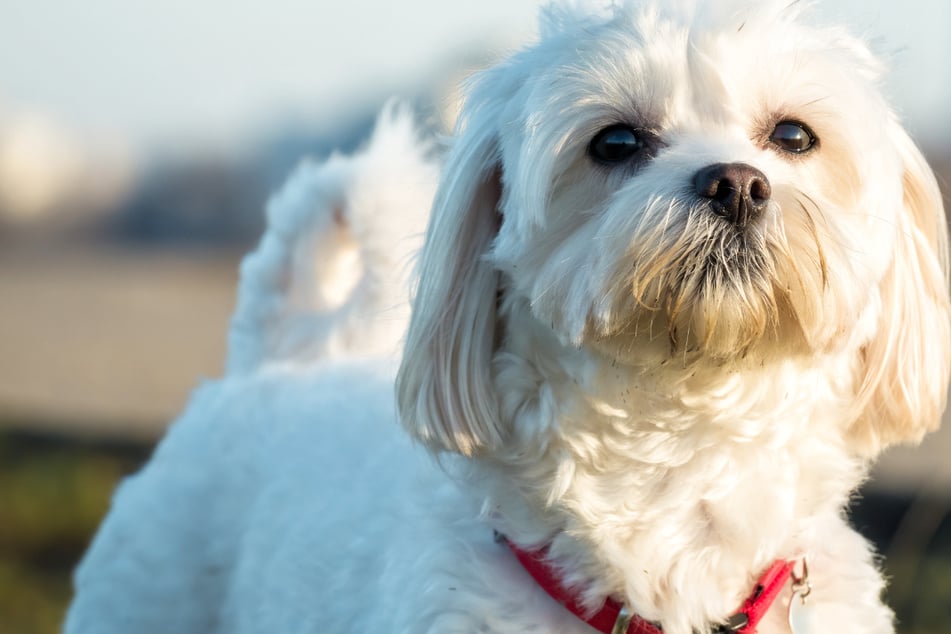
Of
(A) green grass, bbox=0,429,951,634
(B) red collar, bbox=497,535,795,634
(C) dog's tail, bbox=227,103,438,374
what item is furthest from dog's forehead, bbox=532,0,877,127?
(A) green grass, bbox=0,429,951,634

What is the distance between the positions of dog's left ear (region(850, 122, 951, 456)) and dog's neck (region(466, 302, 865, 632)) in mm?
135

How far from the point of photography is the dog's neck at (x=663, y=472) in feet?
7.72

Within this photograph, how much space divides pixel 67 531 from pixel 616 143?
544 cm

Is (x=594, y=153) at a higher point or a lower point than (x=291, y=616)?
higher

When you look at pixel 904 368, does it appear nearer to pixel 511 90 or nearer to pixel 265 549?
pixel 511 90

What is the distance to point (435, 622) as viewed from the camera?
95.4 inches

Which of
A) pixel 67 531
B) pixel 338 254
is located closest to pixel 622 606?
pixel 338 254

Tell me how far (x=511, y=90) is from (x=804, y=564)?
1182 millimetres

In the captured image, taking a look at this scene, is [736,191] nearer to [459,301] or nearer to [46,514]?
[459,301]

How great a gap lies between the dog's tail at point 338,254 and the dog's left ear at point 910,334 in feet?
4.87

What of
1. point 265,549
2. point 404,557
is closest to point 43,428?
point 265,549

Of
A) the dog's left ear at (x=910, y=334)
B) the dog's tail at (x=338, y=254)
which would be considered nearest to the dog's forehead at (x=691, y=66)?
the dog's left ear at (x=910, y=334)

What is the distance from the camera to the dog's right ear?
2.48m

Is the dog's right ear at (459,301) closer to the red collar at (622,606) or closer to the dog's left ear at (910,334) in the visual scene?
the red collar at (622,606)
